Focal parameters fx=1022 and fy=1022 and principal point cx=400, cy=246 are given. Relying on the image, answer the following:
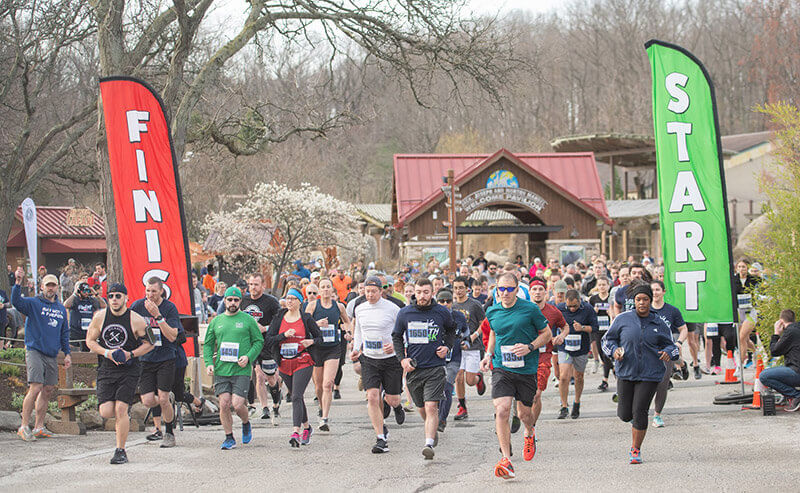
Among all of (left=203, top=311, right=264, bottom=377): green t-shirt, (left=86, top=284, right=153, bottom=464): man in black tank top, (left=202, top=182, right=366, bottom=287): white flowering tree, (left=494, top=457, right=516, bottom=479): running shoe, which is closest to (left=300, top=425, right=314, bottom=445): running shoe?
(left=203, top=311, right=264, bottom=377): green t-shirt

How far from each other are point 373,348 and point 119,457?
2803mm

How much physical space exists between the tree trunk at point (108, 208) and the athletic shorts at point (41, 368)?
4.76 m

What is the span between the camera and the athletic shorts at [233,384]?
10.6 meters

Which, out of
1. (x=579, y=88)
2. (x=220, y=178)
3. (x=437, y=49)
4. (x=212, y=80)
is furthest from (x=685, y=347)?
(x=579, y=88)

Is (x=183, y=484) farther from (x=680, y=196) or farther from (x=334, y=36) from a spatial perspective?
(x=334, y=36)

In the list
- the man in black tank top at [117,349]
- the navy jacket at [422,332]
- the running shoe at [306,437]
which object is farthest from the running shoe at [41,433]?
the navy jacket at [422,332]

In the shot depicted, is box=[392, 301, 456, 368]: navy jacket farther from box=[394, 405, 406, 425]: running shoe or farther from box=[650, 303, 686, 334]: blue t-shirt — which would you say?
box=[650, 303, 686, 334]: blue t-shirt

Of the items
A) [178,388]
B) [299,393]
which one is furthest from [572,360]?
[178,388]

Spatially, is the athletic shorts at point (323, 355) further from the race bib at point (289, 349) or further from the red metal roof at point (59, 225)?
the red metal roof at point (59, 225)

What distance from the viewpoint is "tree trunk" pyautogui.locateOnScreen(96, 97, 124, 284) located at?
16312 millimetres

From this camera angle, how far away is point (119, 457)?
31.6 ft

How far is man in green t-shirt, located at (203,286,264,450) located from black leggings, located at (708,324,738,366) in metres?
7.68

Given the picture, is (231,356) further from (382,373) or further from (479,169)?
(479,169)

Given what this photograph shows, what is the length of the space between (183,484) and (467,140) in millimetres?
62349
